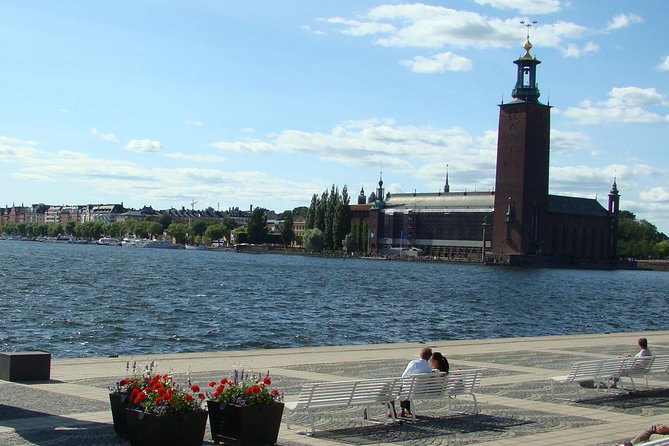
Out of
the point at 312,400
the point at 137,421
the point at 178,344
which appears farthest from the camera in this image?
the point at 178,344

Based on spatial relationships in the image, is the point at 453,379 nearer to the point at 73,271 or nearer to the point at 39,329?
the point at 39,329

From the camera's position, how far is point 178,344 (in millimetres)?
32031

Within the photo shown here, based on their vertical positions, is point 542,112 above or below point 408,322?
above

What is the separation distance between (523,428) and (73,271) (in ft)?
252

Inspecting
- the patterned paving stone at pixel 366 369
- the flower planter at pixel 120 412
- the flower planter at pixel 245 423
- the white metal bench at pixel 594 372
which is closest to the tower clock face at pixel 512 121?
the patterned paving stone at pixel 366 369

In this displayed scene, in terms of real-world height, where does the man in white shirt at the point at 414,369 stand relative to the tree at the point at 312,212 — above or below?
below

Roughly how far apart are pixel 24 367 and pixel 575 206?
530 ft

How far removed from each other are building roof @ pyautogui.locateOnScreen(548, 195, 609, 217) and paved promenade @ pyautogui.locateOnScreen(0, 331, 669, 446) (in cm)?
14260

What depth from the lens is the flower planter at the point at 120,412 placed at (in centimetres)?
1098

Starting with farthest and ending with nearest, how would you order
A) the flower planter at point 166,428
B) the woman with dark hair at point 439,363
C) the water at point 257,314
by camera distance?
the water at point 257,314 → the woman with dark hair at point 439,363 → the flower planter at point 166,428

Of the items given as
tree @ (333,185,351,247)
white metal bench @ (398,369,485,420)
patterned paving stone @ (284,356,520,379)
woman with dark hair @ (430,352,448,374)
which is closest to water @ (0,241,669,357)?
patterned paving stone @ (284,356,520,379)

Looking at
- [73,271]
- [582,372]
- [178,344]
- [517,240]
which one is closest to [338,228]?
[517,240]

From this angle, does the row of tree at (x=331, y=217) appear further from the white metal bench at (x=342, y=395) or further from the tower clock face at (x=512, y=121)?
the white metal bench at (x=342, y=395)

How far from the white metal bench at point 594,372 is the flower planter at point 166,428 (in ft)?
24.4
